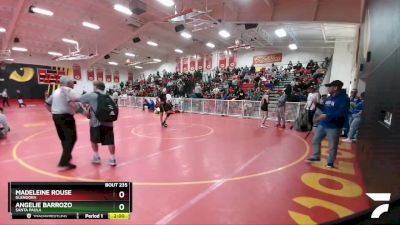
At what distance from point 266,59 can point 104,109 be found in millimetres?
22027

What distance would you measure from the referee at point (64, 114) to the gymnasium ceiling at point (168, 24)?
25.4 ft

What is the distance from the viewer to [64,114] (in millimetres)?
4105

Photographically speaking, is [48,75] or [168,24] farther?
[48,75]

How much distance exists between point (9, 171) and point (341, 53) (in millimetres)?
19560

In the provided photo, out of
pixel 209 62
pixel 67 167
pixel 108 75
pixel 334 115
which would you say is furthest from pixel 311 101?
pixel 108 75

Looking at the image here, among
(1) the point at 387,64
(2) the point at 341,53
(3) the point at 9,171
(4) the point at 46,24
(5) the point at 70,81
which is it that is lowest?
(3) the point at 9,171

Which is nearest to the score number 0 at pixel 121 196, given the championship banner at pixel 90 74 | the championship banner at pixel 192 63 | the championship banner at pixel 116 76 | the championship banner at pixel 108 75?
the championship banner at pixel 192 63

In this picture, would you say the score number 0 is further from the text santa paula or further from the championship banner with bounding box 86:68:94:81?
the championship banner with bounding box 86:68:94:81

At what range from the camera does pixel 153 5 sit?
43.8 ft

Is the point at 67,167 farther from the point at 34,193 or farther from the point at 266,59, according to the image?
the point at 266,59

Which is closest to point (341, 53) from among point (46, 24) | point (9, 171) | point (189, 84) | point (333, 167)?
point (189, 84)

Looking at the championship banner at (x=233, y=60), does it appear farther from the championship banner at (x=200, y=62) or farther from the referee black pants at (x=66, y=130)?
the referee black pants at (x=66, y=130)

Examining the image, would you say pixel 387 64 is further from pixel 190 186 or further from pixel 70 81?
pixel 70 81
